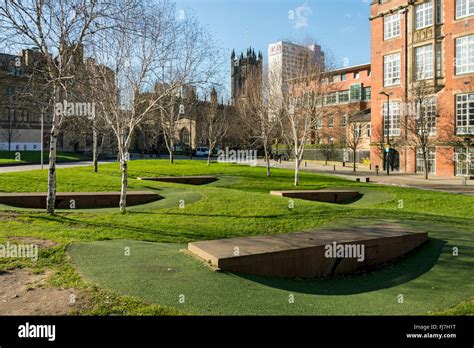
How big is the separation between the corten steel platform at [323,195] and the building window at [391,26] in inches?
1274

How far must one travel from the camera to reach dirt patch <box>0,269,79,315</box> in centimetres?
623

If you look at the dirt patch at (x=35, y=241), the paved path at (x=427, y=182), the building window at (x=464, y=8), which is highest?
the building window at (x=464, y=8)

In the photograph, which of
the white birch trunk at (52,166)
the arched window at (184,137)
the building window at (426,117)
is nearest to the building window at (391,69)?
the building window at (426,117)

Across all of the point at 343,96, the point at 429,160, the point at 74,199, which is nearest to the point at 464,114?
the point at 429,160

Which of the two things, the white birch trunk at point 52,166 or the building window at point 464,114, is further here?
the building window at point 464,114

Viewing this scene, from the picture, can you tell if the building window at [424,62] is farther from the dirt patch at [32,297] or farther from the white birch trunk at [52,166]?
the dirt patch at [32,297]

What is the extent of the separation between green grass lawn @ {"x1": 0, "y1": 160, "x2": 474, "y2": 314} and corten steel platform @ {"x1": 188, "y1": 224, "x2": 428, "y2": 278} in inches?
14.4

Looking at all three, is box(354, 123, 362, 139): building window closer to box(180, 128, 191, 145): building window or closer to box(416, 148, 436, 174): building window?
box(416, 148, 436, 174): building window

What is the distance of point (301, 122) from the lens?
34.5m

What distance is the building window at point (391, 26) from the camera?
49000mm

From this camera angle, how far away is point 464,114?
136 feet
